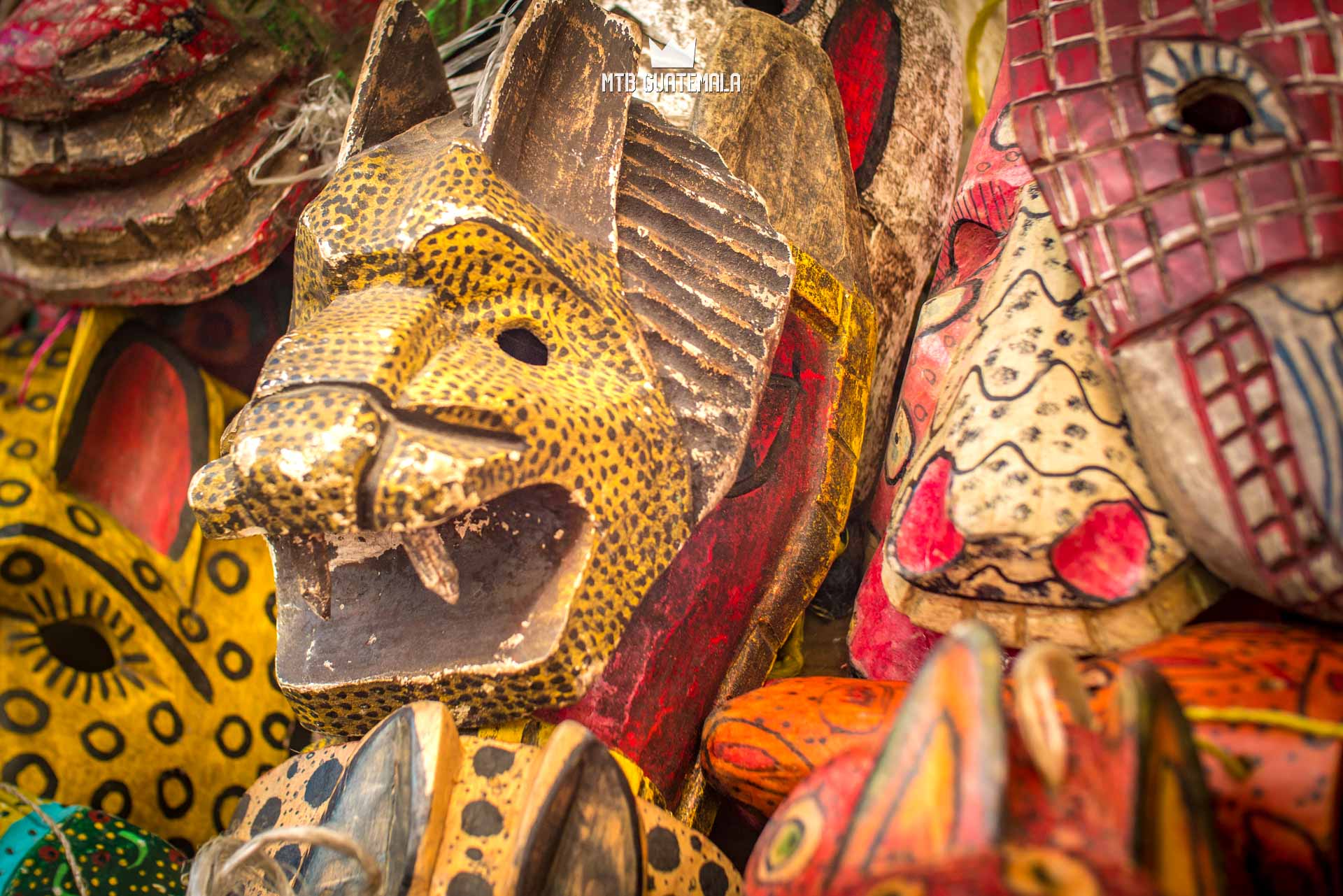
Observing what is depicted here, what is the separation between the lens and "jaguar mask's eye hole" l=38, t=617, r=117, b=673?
137cm

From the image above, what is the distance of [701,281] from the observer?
1.00 meters

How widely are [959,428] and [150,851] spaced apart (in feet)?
3.21

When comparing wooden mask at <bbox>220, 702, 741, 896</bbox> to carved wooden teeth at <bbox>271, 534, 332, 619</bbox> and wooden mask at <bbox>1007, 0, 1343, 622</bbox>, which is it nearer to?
carved wooden teeth at <bbox>271, 534, 332, 619</bbox>

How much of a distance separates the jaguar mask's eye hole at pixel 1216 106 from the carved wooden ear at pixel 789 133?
1.54 feet

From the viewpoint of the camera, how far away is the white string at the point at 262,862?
643 millimetres

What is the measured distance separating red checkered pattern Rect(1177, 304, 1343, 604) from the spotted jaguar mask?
42 cm

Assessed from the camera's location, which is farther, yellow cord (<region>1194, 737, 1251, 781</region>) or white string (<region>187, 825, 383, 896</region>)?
white string (<region>187, 825, 383, 896</region>)

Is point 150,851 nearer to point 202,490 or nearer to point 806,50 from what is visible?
point 202,490

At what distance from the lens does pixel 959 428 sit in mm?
795

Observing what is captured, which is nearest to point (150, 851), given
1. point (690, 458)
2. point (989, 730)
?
point (690, 458)

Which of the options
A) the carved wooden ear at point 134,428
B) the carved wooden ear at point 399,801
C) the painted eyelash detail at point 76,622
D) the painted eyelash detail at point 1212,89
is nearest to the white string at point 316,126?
the carved wooden ear at point 134,428

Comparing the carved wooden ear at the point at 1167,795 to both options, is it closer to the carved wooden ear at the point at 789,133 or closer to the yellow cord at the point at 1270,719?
the yellow cord at the point at 1270,719

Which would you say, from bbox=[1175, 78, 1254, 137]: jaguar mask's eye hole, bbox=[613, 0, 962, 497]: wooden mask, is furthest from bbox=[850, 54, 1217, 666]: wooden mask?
bbox=[613, 0, 962, 497]: wooden mask

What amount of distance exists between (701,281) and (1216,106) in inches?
18.4
